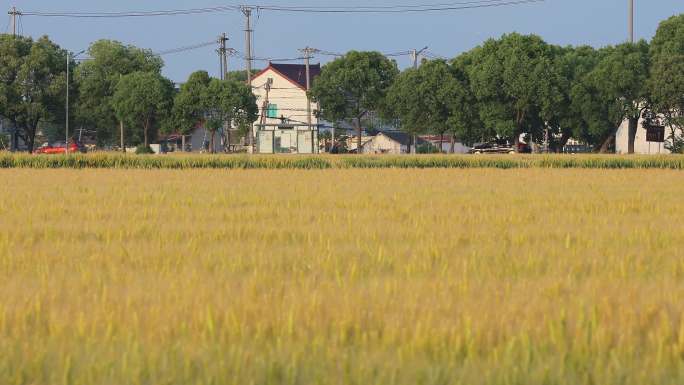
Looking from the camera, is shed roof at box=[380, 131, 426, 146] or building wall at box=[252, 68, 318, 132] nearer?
shed roof at box=[380, 131, 426, 146]

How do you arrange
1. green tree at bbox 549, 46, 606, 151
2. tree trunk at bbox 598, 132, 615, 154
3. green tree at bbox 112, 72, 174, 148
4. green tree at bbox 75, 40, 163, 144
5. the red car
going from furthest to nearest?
1. green tree at bbox 75, 40, 163, 144
2. green tree at bbox 112, 72, 174, 148
3. the red car
4. tree trunk at bbox 598, 132, 615, 154
5. green tree at bbox 549, 46, 606, 151

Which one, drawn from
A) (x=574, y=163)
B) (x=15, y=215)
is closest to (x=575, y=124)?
(x=574, y=163)

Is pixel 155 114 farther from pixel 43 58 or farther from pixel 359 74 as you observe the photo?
pixel 359 74

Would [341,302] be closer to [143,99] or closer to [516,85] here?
[516,85]

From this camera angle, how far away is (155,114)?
83438mm

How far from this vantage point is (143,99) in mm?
80750

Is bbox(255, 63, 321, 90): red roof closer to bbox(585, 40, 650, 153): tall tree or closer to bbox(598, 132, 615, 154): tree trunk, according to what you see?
bbox(598, 132, 615, 154): tree trunk

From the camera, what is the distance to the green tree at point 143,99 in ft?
265

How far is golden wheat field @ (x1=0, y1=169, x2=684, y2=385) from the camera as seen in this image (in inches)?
163

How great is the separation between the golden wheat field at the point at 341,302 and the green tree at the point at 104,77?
248 feet

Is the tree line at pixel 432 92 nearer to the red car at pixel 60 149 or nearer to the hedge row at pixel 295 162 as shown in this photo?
the red car at pixel 60 149

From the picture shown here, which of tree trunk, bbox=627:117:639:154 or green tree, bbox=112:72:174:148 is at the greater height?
green tree, bbox=112:72:174:148

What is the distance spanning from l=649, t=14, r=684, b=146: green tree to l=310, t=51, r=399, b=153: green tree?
65.6 feet

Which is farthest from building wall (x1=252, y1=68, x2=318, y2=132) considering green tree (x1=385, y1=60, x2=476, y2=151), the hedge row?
the hedge row
